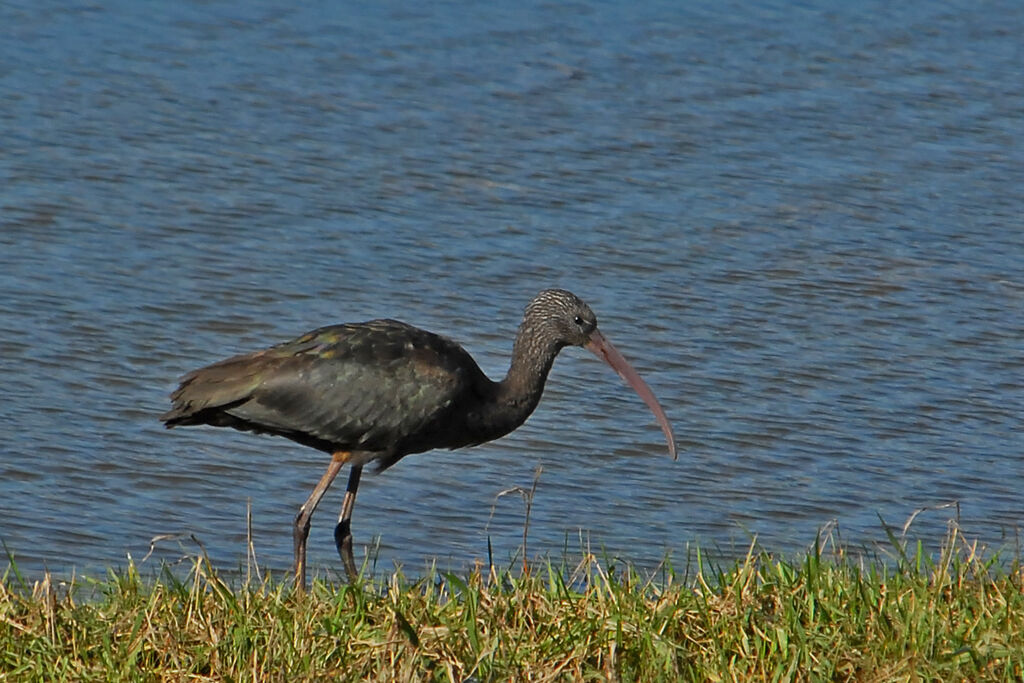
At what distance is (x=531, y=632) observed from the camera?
5.16 meters

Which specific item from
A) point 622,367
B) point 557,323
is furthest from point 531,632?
point 622,367

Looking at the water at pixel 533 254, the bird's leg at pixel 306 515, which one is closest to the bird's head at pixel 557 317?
the water at pixel 533 254

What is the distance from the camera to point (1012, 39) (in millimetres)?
16156

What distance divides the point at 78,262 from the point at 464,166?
9.11ft

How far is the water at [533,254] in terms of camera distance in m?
7.66

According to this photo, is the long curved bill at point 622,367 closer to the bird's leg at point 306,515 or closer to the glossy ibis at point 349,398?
the glossy ibis at point 349,398

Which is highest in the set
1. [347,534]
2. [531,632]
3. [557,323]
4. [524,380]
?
[557,323]

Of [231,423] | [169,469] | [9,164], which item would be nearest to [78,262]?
[9,164]

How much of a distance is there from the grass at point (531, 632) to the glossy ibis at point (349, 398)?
112 centimetres

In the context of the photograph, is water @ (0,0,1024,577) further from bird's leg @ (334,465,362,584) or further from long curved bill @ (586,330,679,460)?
long curved bill @ (586,330,679,460)

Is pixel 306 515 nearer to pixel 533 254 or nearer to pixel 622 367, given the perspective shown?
pixel 622 367

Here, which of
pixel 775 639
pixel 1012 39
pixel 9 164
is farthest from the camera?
pixel 1012 39

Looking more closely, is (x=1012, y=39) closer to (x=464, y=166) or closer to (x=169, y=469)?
(x=464, y=166)

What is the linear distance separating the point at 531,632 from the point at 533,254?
535 centimetres
